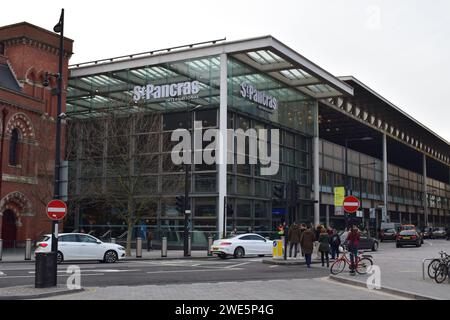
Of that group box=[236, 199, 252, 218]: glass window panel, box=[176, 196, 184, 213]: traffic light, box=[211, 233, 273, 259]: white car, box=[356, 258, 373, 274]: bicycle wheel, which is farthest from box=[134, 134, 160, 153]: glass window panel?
box=[356, 258, 373, 274]: bicycle wheel

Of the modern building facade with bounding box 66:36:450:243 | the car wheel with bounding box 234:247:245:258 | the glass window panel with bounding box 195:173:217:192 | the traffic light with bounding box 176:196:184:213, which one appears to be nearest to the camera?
the car wheel with bounding box 234:247:245:258

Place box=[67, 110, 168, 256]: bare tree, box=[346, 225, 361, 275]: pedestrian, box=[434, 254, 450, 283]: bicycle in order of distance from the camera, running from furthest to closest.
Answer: box=[67, 110, 168, 256]: bare tree, box=[346, 225, 361, 275]: pedestrian, box=[434, 254, 450, 283]: bicycle

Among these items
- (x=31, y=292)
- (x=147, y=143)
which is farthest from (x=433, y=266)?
(x=147, y=143)

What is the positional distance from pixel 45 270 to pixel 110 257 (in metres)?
12.9

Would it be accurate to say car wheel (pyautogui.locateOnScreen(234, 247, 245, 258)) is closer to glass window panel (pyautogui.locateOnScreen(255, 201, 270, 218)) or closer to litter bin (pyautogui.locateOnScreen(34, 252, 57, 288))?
glass window panel (pyautogui.locateOnScreen(255, 201, 270, 218))

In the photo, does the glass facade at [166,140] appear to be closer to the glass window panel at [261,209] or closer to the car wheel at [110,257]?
the glass window panel at [261,209]

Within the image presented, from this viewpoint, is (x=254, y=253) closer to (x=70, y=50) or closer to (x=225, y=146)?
(x=225, y=146)

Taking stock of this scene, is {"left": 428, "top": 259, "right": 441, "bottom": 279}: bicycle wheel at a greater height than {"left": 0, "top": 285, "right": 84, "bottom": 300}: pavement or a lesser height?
greater

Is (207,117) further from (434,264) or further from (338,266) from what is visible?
(434,264)

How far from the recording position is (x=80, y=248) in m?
25.9

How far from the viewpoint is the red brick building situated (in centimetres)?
3834

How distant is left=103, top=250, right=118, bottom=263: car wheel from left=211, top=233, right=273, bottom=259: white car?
606 cm

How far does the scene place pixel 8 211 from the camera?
38.5 m

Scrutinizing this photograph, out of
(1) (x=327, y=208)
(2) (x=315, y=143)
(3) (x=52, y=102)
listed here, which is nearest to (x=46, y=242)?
(3) (x=52, y=102)
